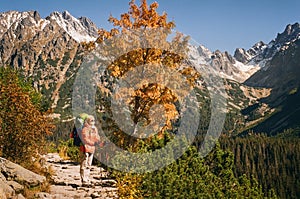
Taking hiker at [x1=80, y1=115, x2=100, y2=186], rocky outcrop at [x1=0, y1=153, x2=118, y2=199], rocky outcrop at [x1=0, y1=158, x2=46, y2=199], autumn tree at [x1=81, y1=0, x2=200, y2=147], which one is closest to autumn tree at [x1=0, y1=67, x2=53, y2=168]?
rocky outcrop at [x1=0, y1=153, x2=118, y2=199]

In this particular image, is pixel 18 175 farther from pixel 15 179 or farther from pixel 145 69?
pixel 145 69

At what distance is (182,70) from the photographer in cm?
1867

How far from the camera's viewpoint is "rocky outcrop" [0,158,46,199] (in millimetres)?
11680

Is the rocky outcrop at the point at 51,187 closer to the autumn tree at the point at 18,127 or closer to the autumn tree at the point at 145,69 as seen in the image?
the autumn tree at the point at 18,127

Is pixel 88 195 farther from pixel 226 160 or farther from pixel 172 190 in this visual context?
pixel 226 160

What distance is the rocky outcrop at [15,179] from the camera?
11.7 meters

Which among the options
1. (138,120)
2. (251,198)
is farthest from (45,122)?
(251,198)

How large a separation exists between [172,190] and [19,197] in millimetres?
5103

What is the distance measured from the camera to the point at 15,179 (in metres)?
12.9

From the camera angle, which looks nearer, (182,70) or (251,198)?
(251,198)

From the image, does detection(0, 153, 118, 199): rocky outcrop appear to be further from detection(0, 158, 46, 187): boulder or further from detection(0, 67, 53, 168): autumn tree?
detection(0, 67, 53, 168): autumn tree

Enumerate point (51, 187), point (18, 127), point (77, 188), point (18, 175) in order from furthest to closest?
point (18, 127)
point (77, 188)
point (51, 187)
point (18, 175)

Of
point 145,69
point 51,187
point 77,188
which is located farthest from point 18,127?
point 145,69

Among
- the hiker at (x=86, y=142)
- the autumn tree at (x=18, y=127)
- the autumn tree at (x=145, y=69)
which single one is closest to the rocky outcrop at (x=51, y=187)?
the hiker at (x=86, y=142)
